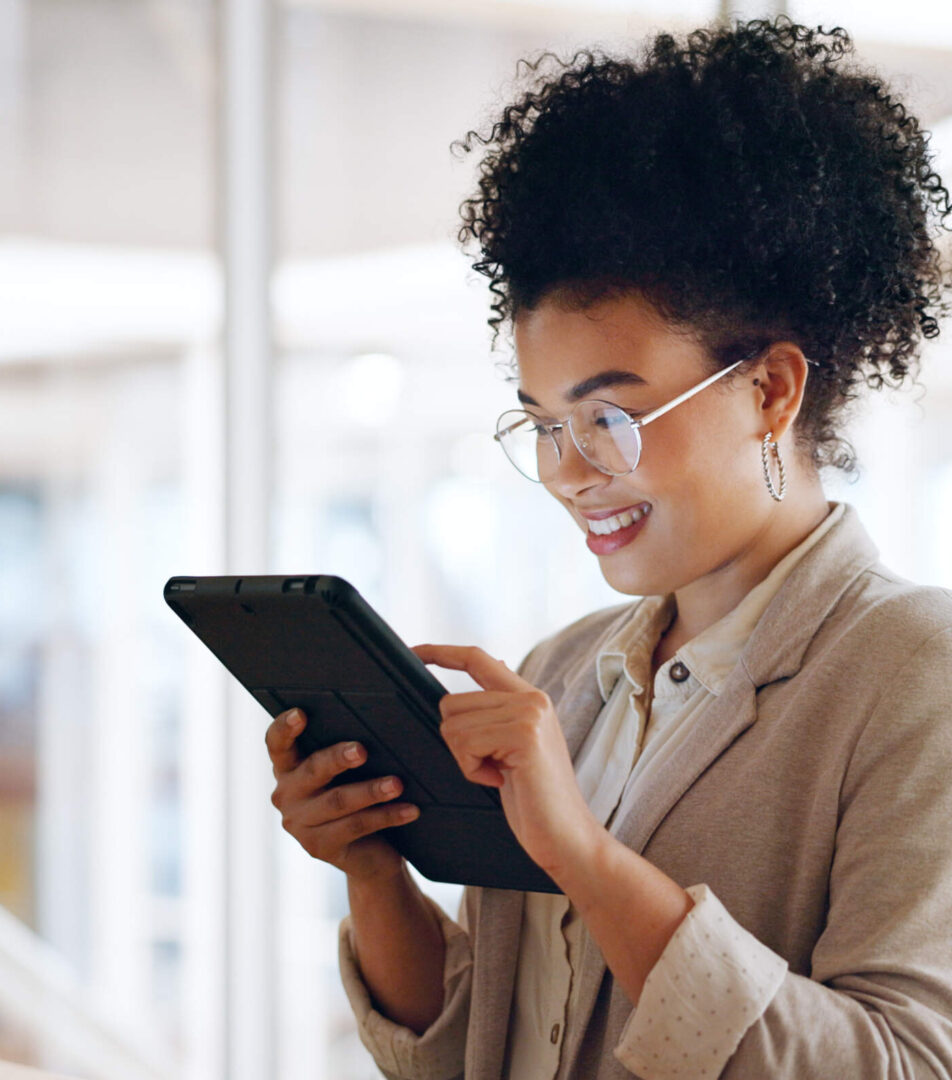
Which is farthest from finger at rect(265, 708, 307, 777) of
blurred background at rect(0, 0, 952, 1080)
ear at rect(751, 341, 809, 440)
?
blurred background at rect(0, 0, 952, 1080)

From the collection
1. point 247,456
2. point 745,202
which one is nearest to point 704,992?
point 745,202

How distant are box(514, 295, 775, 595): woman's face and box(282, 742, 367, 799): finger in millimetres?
280

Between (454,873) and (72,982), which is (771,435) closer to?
(454,873)

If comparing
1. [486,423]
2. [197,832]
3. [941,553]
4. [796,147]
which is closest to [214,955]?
[197,832]

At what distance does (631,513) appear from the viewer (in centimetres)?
107

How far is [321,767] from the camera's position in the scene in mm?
1029

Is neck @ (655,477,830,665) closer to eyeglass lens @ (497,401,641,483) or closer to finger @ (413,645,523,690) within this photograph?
eyeglass lens @ (497,401,641,483)

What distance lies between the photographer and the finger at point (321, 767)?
1.02 m

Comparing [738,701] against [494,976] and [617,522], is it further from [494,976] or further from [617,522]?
[494,976]

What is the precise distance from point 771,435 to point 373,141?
1.96 m

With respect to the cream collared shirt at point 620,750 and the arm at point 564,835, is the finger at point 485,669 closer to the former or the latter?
the arm at point 564,835

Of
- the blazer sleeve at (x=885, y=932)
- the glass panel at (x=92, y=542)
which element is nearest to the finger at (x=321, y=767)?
the blazer sleeve at (x=885, y=932)

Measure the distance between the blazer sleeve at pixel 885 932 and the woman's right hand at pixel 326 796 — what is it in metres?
0.32

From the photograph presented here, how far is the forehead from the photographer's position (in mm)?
1029
